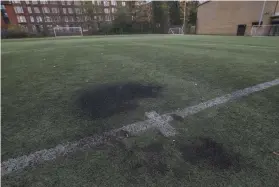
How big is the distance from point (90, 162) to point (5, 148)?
0.72m

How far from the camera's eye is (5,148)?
1.26 m

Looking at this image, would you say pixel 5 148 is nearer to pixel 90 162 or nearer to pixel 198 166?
pixel 90 162

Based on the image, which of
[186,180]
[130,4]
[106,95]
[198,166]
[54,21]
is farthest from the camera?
[54,21]

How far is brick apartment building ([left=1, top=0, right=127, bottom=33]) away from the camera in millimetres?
39250

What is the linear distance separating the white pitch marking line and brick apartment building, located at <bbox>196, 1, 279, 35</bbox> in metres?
22.7

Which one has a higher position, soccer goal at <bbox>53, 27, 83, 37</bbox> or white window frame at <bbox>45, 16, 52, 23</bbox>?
white window frame at <bbox>45, 16, 52, 23</bbox>

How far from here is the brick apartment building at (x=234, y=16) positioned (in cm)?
1948

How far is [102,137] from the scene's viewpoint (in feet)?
4.53

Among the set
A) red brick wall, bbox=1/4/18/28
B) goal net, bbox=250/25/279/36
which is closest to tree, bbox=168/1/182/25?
goal net, bbox=250/25/279/36

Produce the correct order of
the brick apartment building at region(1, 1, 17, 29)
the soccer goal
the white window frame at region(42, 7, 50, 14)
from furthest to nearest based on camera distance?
the white window frame at region(42, 7, 50, 14) → the brick apartment building at region(1, 1, 17, 29) → the soccer goal

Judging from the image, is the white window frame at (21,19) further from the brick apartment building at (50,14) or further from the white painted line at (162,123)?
the white painted line at (162,123)

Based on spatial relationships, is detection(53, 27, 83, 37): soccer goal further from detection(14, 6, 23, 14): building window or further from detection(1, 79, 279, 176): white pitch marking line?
detection(1, 79, 279, 176): white pitch marking line

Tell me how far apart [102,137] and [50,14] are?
171ft

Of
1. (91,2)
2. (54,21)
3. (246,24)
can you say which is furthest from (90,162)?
(54,21)
